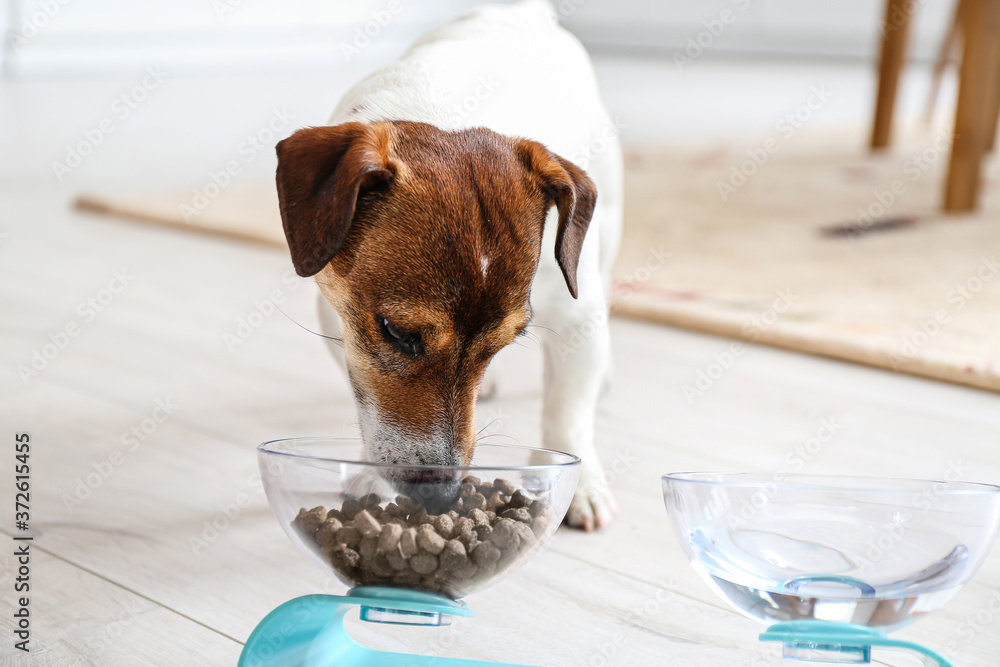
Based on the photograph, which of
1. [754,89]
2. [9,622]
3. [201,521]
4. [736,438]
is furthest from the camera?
[754,89]

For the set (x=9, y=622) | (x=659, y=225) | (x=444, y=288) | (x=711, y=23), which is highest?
(x=444, y=288)

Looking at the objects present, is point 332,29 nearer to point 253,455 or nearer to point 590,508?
point 253,455

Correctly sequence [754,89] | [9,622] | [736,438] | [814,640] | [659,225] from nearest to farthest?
[814,640]
[9,622]
[736,438]
[659,225]
[754,89]

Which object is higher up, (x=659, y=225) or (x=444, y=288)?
(x=444, y=288)

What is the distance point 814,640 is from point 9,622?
3.28ft

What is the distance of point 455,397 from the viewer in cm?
140

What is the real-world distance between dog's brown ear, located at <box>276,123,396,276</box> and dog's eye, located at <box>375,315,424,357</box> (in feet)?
0.38

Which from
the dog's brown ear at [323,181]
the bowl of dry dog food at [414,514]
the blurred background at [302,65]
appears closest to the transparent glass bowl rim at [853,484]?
the bowl of dry dog food at [414,514]

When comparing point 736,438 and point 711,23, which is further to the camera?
point 711,23

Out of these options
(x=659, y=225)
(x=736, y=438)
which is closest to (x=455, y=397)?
(x=736, y=438)

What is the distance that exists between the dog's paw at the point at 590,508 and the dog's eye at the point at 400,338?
1.48ft

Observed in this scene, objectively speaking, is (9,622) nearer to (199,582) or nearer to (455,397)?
(199,582)

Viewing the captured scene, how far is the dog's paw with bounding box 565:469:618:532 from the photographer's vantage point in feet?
5.50

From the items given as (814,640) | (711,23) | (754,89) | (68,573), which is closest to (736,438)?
(814,640)
